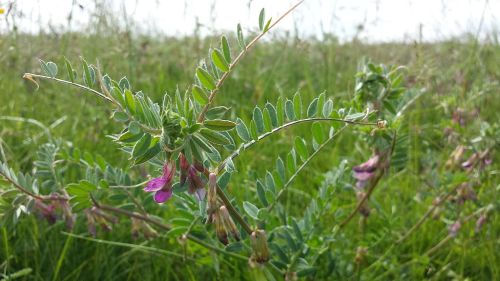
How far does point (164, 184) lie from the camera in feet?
2.86

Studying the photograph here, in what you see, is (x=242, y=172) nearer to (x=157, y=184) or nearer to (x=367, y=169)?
(x=367, y=169)

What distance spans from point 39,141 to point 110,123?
0.39m

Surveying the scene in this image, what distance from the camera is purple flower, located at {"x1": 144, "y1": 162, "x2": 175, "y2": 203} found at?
86 cm

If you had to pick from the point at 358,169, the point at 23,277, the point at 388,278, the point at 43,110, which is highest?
the point at 43,110

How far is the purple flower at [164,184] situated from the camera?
859 millimetres

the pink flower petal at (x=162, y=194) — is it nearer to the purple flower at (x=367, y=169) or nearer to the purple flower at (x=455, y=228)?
the purple flower at (x=367, y=169)

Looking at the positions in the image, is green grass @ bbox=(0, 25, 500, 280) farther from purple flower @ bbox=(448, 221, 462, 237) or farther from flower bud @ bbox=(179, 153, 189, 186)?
flower bud @ bbox=(179, 153, 189, 186)

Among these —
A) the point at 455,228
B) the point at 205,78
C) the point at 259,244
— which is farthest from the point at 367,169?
the point at 205,78

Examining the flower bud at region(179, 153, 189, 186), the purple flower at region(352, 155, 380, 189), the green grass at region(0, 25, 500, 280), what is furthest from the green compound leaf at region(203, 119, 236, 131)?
the purple flower at region(352, 155, 380, 189)

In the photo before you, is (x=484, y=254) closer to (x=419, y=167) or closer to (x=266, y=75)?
(x=419, y=167)

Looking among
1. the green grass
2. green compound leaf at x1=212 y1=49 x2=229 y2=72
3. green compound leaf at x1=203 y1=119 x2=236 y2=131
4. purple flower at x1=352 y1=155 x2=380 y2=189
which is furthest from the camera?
the green grass

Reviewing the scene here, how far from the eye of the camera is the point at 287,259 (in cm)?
128

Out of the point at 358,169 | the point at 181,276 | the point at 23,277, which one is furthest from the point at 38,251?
the point at 358,169

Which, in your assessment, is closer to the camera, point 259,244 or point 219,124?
point 219,124
